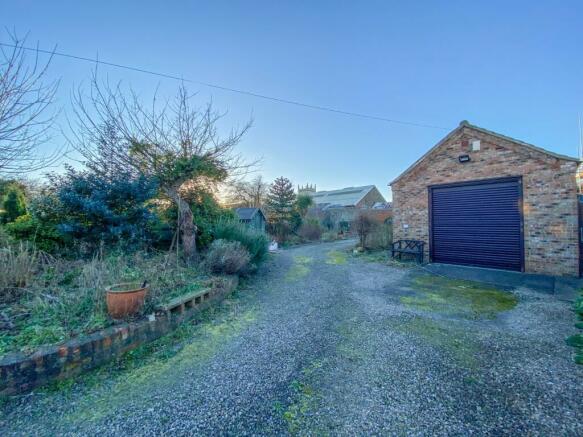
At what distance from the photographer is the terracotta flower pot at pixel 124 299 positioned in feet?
10.4

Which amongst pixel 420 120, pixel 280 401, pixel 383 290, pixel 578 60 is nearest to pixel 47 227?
pixel 280 401

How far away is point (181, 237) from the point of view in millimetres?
7211

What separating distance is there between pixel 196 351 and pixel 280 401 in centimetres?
149

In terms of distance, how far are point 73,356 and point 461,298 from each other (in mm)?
6378

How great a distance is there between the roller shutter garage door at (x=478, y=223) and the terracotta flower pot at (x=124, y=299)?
8.90 m

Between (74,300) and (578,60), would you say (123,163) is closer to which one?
(74,300)

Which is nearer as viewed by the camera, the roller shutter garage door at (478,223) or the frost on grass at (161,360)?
the frost on grass at (161,360)

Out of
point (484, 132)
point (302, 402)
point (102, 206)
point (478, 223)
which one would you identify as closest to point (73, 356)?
point (302, 402)

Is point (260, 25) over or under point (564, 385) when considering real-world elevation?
over

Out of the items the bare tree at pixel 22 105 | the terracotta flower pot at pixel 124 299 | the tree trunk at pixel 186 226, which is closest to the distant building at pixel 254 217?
the tree trunk at pixel 186 226

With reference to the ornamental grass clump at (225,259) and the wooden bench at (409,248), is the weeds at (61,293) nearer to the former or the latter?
the ornamental grass clump at (225,259)

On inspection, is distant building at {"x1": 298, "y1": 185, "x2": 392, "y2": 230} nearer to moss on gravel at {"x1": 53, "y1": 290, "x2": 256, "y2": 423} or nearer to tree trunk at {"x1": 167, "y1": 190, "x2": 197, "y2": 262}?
tree trunk at {"x1": 167, "y1": 190, "x2": 197, "y2": 262}

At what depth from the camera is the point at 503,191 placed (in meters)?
7.23

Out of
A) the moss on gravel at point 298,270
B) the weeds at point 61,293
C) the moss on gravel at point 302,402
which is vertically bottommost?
the moss on gravel at point 302,402
